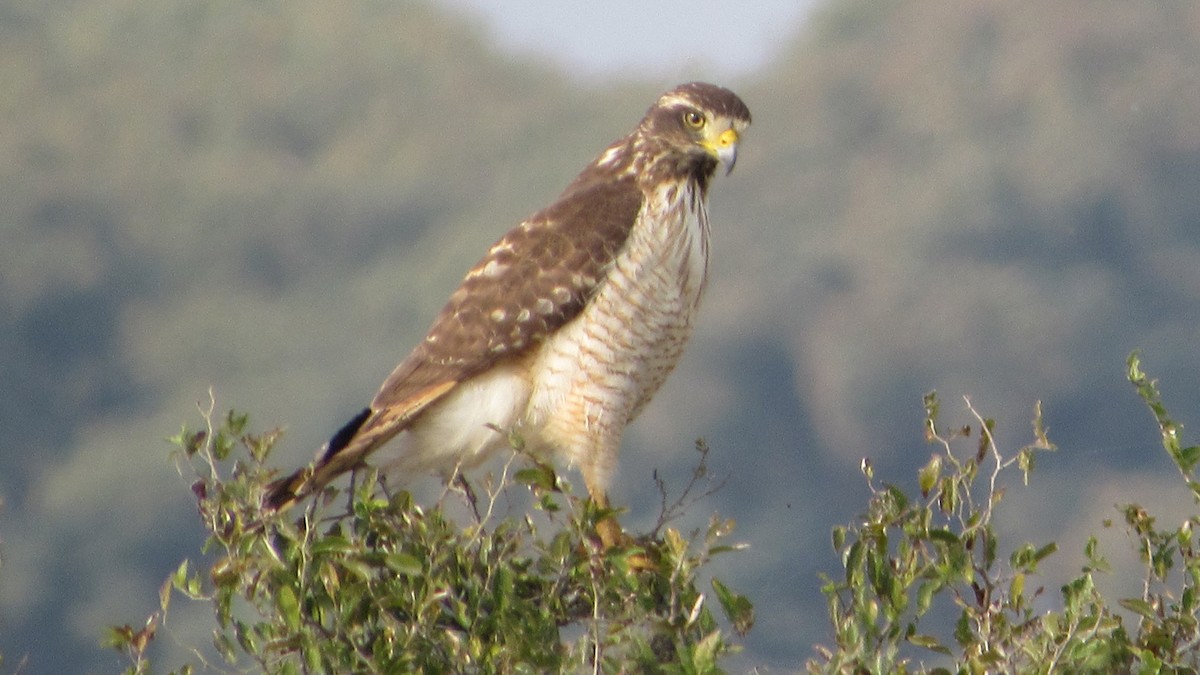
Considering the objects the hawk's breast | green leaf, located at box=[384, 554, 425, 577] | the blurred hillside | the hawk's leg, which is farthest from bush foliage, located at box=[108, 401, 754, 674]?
the blurred hillside

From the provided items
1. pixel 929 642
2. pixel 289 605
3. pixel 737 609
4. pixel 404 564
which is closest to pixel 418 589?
pixel 404 564

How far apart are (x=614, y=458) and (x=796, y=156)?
36.9 meters

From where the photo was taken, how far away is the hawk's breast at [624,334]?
5047 millimetres

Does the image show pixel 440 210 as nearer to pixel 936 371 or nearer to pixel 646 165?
pixel 936 371

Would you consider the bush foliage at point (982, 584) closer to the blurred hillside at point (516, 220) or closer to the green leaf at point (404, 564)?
the green leaf at point (404, 564)

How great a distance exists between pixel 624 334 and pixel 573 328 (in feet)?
0.45

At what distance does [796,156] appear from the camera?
137 ft

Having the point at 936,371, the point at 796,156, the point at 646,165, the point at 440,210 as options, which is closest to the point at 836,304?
the point at 936,371

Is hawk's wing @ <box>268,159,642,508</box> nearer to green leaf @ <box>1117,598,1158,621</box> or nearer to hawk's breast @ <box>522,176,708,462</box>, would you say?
hawk's breast @ <box>522,176,708,462</box>

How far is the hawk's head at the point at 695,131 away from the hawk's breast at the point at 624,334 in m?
0.13

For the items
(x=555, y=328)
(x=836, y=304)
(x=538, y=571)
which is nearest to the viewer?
(x=538, y=571)

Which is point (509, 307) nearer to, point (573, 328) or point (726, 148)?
point (573, 328)

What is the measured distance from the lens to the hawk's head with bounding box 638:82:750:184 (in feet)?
17.3

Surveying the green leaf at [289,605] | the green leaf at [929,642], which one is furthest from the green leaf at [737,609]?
the green leaf at [289,605]
